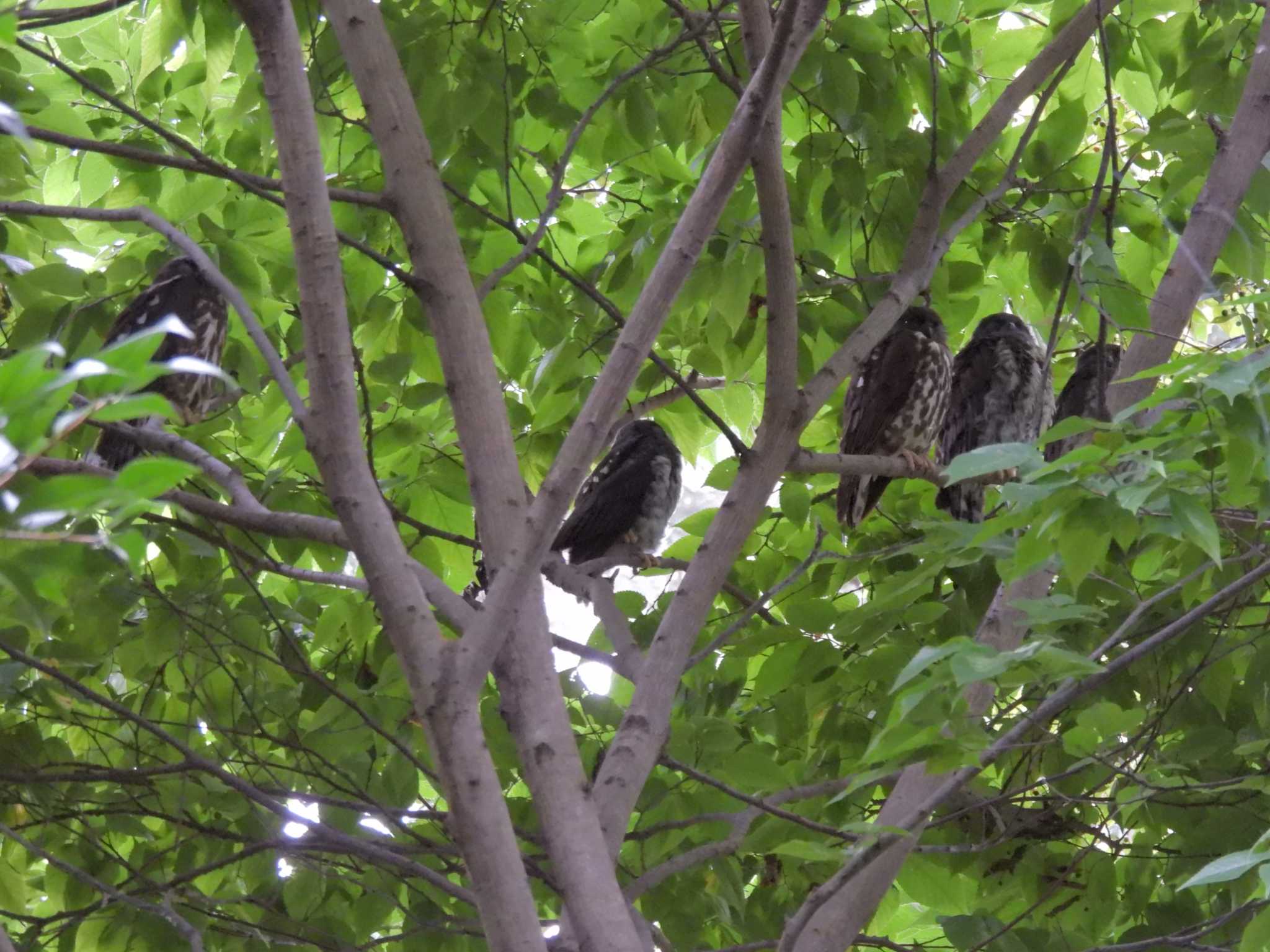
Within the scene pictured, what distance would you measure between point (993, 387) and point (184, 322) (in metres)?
3.14

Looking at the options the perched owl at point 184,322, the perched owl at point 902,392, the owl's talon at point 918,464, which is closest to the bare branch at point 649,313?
the owl's talon at point 918,464

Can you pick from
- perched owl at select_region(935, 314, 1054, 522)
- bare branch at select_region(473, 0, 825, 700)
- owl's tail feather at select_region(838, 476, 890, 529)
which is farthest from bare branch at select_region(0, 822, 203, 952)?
perched owl at select_region(935, 314, 1054, 522)

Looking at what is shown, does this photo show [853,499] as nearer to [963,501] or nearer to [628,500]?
[963,501]

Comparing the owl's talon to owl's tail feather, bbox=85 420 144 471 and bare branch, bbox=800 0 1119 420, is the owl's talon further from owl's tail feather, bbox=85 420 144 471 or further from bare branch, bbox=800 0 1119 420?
owl's tail feather, bbox=85 420 144 471

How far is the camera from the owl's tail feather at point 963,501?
4801 mm

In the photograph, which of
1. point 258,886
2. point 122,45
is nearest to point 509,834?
point 258,886

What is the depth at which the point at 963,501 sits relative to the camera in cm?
495

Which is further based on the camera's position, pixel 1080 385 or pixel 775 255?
pixel 1080 385

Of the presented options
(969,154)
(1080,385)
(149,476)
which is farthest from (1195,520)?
(1080,385)

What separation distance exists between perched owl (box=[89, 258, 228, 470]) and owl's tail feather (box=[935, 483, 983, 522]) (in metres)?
2.49

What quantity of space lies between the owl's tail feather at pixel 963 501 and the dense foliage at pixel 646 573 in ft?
2.72

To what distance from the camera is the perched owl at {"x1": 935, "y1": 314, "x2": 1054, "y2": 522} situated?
553cm

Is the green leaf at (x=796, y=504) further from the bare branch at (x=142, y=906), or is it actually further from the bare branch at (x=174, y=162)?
the bare branch at (x=142, y=906)

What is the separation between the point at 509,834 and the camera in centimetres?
204
